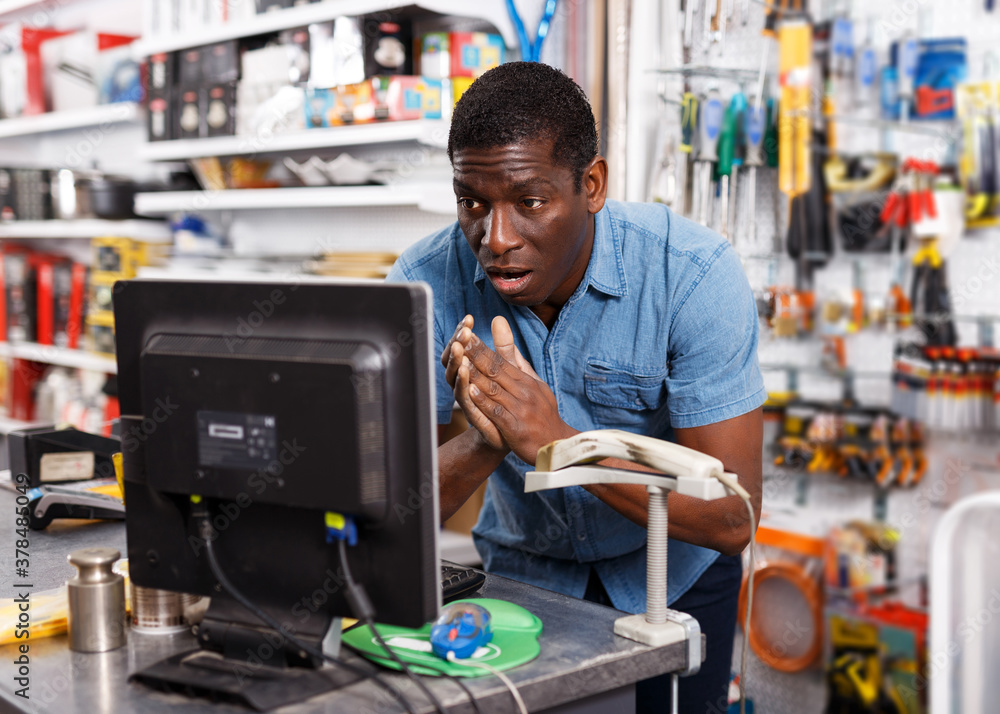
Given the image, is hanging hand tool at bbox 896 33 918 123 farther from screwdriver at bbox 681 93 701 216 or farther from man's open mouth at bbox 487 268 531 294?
man's open mouth at bbox 487 268 531 294

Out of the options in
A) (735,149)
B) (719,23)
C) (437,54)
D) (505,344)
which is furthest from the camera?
(437,54)

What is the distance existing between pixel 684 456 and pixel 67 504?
3.67ft

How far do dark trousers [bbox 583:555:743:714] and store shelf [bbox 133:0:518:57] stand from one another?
5.02 feet

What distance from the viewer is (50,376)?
401cm

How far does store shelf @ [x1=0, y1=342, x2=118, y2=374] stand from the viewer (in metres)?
3.55

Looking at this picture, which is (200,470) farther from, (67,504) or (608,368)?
(67,504)

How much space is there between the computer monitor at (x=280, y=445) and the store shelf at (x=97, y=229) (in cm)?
253

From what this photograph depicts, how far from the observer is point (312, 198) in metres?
2.71

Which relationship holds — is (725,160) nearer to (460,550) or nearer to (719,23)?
(719,23)

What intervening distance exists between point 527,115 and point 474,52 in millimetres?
1285

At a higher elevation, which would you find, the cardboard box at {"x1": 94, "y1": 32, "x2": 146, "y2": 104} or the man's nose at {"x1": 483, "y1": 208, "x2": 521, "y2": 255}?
the cardboard box at {"x1": 94, "y1": 32, "x2": 146, "y2": 104}

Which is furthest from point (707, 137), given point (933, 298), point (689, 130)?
point (933, 298)

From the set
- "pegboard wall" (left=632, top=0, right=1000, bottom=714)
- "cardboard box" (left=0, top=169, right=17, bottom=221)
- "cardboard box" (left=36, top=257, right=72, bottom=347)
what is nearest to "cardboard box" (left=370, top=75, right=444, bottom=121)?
"pegboard wall" (left=632, top=0, right=1000, bottom=714)

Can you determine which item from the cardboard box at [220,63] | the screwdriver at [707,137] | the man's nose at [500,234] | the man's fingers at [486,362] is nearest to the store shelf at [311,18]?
the cardboard box at [220,63]
